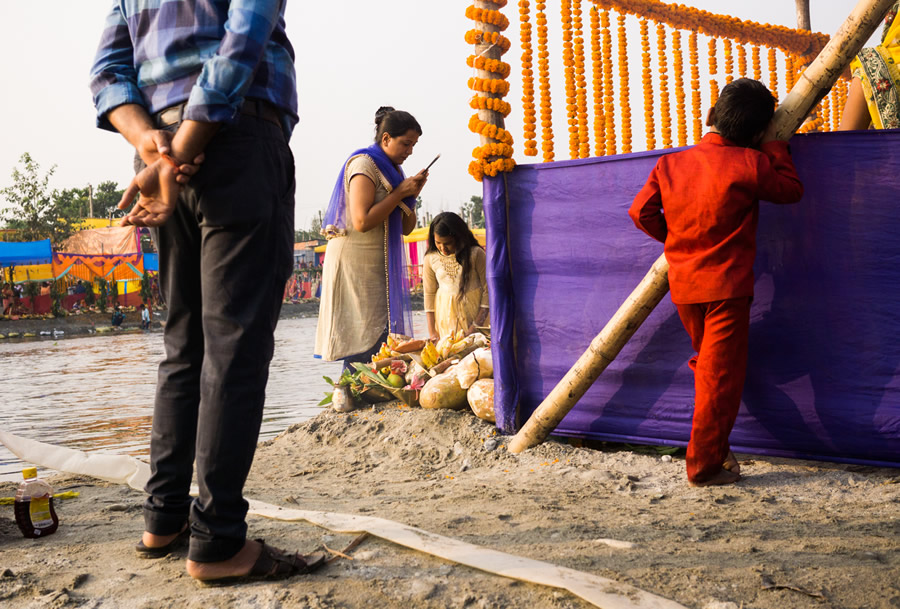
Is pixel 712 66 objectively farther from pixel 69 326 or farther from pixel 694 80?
pixel 69 326

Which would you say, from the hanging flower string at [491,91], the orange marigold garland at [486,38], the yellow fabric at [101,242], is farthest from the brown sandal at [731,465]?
the yellow fabric at [101,242]

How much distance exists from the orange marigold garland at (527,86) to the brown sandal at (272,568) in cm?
259

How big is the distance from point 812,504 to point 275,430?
12.8 feet

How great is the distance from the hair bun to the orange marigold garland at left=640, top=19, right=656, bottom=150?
164 cm

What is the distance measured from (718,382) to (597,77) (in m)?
1.96

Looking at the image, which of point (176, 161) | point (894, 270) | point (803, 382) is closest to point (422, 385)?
point (803, 382)

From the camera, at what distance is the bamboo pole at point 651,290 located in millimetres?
2973

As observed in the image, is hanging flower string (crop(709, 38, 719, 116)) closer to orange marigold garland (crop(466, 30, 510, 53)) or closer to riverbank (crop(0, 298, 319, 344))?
orange marigold garland (crop(466, 30, 510, 53))

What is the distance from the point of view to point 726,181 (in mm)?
2916

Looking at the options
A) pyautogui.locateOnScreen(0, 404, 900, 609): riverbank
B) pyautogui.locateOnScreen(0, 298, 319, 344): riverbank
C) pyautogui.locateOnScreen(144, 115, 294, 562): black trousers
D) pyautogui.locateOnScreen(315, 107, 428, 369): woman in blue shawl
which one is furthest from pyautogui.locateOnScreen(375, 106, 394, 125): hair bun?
pyautogui.locateOnScreen(0, 298, 319, 344): riverbank

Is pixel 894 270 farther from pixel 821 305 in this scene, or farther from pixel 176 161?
pixel 176 161

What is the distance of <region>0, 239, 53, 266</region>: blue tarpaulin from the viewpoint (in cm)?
2503

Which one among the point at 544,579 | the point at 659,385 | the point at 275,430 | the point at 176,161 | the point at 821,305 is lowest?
the point at 275,430

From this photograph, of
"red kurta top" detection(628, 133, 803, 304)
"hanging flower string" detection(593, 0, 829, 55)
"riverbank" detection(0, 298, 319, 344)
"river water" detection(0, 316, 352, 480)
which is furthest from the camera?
"riverbank" detection(0, 298, 319, 344)
